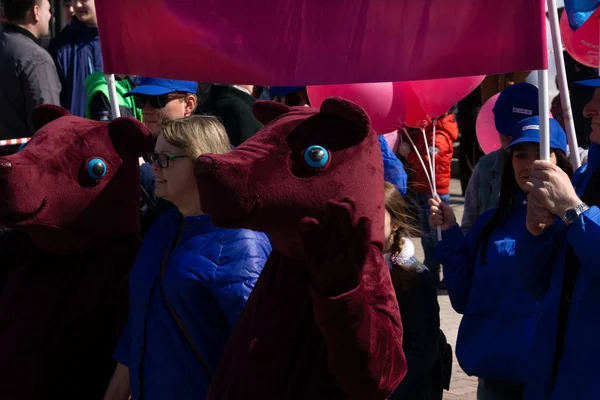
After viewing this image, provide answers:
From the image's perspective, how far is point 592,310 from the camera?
3.35 metres

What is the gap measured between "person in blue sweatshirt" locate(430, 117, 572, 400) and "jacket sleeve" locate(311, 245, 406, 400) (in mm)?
1383

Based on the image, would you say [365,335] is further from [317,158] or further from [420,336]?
[420,336]

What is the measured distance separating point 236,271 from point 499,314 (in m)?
1.29

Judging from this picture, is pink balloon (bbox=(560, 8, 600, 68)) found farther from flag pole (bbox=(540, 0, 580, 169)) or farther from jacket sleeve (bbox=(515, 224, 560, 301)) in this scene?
jacket sleeve (bbox=(515, 224, 560, 301))

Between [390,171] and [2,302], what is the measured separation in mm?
1877

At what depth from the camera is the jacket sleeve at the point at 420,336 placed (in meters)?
3.93

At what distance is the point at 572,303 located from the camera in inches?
135

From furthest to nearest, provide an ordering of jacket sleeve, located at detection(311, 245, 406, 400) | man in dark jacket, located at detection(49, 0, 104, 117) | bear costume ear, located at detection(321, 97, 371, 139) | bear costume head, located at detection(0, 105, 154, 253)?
man in dark jacket, located at detection(49, 0, 104, 117) → bear costume head, located at detection(0, 105, 154, 253) → bear costume ear, located at detection(321, 97, 371, 139) → jacket sleeve, located at detection(311, 245, 406, 400)

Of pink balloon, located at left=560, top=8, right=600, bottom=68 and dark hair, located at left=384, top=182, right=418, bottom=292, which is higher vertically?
pink balloon, located at left=560, top=8, right=600, bottom=68

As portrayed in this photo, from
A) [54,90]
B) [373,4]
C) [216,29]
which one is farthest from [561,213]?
[54,90]

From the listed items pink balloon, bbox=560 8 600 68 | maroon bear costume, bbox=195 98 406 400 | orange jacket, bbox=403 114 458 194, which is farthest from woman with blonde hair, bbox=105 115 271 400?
orange jacket, bbox=403 114 458 194

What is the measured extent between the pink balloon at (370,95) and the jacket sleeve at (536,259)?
1.18 metres

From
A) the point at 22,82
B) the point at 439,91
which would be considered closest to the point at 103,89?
the point at 22,82

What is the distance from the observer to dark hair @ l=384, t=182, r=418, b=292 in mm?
3932
